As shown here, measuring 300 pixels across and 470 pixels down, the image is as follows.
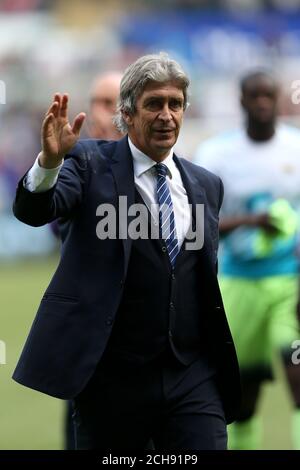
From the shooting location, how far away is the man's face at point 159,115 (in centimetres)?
530

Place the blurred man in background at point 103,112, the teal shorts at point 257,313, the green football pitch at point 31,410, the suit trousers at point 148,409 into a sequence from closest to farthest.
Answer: the suit trousers at point 148,409 < the blurred man in background at point 103,112 < the teal shorts at point 257,313 < the green football pitch at point 31,410

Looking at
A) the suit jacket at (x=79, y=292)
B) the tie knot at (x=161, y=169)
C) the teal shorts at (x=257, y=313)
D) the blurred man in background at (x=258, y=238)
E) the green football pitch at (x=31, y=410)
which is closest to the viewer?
the suit jacket at (x=79, y=292)

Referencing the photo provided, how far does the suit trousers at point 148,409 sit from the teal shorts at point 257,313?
8.87 ft

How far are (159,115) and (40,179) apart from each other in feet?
2.12

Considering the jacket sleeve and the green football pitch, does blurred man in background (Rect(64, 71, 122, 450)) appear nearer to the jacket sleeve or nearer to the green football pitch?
the green football pitch

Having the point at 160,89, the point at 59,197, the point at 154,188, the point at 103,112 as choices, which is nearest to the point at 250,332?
the point at 103,112

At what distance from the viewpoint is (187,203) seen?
5484 mm

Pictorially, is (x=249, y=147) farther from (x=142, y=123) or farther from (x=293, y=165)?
(x=142, y=123)

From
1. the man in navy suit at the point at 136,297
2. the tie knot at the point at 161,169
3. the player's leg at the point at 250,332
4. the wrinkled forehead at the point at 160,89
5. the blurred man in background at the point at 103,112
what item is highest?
the wrinkled forehead at the point at 160,89

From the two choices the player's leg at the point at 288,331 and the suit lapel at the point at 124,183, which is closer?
the suit lapel at the point at 124,183

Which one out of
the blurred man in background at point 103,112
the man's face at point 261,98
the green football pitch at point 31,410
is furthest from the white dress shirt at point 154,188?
the green football pitch at point 31,410

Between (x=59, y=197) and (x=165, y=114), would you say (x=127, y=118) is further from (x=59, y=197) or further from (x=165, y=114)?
(x=59, y=197)

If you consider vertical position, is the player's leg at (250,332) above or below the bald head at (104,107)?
below

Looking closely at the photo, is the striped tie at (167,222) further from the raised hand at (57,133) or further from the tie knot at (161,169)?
the raised hand at (57,133)
